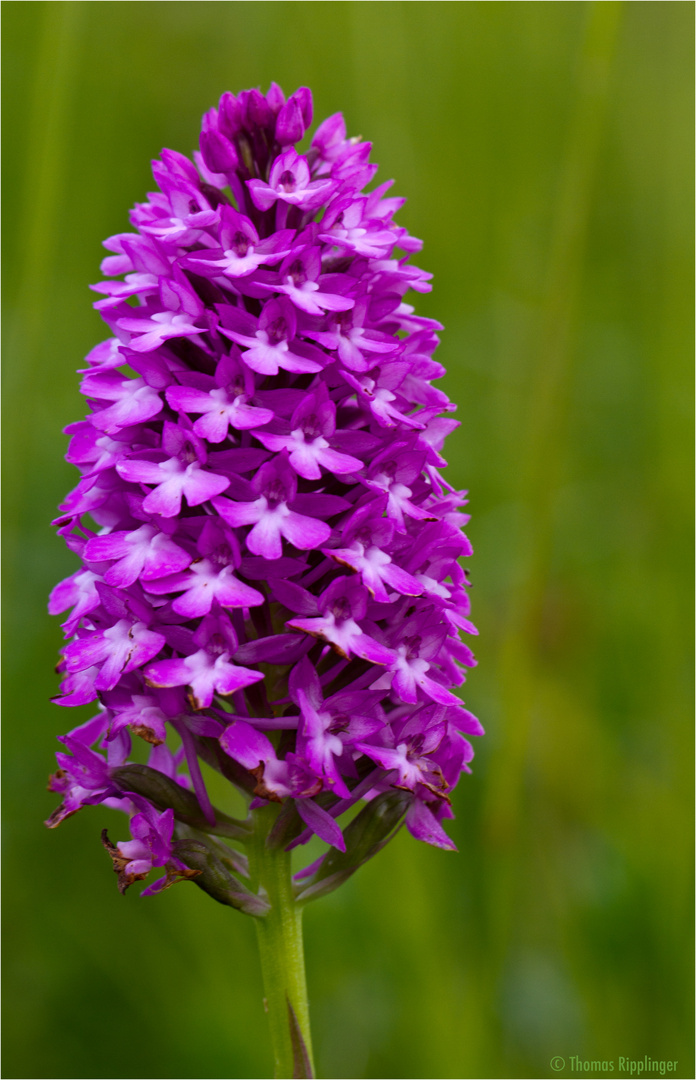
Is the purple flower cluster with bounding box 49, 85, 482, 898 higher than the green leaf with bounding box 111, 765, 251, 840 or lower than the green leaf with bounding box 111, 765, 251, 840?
higher

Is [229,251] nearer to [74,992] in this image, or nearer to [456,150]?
[74,992]

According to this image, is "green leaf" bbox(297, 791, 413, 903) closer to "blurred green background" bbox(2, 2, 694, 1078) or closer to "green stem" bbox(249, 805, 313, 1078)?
"green stem" bbox(249, 805, 313, 1078)

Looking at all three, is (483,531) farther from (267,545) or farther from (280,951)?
(267,545)

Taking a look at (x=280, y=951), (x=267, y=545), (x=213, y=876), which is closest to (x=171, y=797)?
(x=213, y=876)

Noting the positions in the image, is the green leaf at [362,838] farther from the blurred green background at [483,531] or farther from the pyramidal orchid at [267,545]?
the blurred green background at [483,531]

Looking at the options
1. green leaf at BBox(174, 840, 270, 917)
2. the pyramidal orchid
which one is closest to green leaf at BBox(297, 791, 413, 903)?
the pyramidal orchid

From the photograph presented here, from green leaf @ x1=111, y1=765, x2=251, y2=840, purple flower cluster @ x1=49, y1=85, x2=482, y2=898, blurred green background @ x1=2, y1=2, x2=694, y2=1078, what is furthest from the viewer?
blurred green background @ x1=2, y1=2, x2=694, y2=1078

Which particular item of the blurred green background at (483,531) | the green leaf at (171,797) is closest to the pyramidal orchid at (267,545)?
the green leaf at (171,797)
